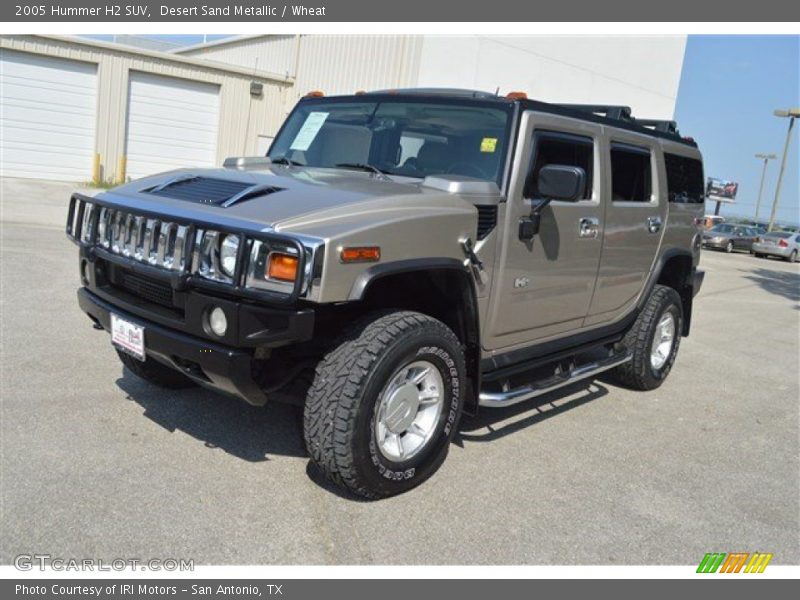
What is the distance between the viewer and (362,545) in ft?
10.00

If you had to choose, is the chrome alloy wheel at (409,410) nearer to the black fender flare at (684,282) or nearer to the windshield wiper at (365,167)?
the windshield wiper at (365,167)

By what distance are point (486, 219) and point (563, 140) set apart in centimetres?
96

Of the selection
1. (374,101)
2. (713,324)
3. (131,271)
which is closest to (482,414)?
(374,101)

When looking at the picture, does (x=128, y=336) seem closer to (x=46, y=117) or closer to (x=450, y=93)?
(x=450, y=93)

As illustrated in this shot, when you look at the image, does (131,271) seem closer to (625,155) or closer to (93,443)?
(93,443)

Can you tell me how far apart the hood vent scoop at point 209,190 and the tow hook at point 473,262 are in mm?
957

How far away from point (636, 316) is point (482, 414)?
1.60m

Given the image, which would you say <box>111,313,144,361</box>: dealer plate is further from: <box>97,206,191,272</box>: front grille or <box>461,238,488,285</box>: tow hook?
<box>461,238,488,285</box>: tow hook

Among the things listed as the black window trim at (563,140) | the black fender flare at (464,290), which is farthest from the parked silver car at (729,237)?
the black fender flare at (464,290)

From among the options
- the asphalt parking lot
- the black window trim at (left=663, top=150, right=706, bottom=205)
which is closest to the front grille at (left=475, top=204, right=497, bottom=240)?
the asphalt parking lot

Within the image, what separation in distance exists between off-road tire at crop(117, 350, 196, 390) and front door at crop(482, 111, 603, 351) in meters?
2.02

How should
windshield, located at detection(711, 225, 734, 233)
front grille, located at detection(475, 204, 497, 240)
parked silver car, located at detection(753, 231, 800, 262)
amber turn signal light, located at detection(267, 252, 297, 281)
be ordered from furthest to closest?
windshield, located at detection(711, 225, 734, 233)
parked silver car, located at detection(753, 231, 800, 262)
front grille, located at detection(475, 204, 497, 240)
amber turn signal light, located at detection(267, 252, 297, 281)

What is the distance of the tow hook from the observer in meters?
3.55
